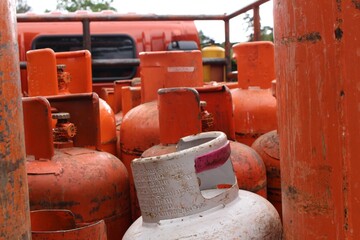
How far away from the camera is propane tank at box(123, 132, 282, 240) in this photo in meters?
1.46

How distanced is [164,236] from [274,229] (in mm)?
312

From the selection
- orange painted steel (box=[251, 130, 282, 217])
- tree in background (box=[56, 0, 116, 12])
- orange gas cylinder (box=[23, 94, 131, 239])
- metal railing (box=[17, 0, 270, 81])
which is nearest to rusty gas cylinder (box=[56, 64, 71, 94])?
orange gas cylinder (box=[23, 94, 131, 239])

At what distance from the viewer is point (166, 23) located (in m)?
5.67

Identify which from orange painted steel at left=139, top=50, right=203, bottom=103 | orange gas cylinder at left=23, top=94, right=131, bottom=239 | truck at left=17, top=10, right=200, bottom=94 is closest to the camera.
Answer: orange gas cylinder at left=23, top=94, right=131, bottom=239

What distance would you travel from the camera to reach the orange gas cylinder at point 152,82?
2.94 m

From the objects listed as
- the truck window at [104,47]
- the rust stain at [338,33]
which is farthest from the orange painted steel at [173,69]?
the truck window at [104,47]

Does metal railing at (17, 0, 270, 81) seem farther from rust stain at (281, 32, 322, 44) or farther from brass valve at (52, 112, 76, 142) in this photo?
rust stain at (281, 32, 322, 44)

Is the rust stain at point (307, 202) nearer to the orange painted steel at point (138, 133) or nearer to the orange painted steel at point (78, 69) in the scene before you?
the orange painted steel at point (138, 133)

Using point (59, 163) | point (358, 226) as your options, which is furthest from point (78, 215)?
point (358, 226)

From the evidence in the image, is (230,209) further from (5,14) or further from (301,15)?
(5,14)

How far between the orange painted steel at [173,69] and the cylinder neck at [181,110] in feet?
1.96

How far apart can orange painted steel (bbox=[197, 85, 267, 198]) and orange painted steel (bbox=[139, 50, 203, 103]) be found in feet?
1.28

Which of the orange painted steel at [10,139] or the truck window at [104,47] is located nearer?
the orange painted steel at [10,139]

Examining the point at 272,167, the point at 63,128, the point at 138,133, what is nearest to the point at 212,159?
the point at 63,128
